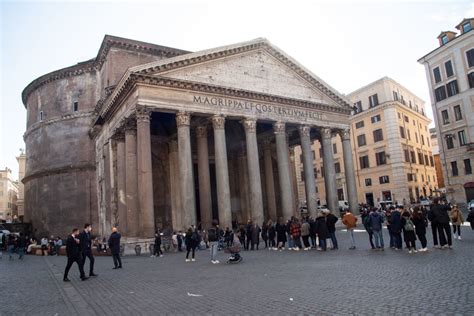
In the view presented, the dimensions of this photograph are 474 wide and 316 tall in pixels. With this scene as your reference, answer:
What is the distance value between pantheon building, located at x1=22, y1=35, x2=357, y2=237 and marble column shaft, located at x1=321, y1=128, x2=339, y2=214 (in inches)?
3.0

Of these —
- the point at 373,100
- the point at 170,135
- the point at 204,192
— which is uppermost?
the point at 373,100

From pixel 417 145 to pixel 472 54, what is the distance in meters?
14.3

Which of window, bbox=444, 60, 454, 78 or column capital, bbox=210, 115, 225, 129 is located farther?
window, bbox=444, 60, 454, 78

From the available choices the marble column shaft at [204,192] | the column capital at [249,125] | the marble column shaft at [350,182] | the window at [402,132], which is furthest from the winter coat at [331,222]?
the window at [402,132]

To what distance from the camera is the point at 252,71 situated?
79.6 feet

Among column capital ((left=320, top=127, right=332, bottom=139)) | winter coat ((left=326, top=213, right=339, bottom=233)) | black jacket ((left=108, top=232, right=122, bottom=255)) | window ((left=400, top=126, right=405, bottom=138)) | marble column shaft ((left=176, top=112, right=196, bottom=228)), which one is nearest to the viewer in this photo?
black jacket ((left=108, top=232, right=122, bottom=255))

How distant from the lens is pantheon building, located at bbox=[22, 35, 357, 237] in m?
20.3

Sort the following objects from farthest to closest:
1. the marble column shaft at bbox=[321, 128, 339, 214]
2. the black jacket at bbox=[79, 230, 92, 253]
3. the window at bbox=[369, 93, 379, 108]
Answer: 1. the window at bbox=[369, 93, 379, 108]
2. the marble column shaft at bbox=[321, 128, 339, 214]
3. the black jacket at bbox=[79, 230, 92, 253]

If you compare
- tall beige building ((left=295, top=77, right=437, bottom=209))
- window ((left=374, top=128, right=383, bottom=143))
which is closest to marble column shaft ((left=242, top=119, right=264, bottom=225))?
tall beige building ((left=295, top=77, right=437, bottom=209))

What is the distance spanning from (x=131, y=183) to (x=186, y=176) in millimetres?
3200

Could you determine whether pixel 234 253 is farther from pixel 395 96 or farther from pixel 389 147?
pixel 395 96

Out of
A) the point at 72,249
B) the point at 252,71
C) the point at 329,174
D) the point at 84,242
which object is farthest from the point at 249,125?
the point at 72,249

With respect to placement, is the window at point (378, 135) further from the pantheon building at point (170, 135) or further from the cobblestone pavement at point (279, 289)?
the cobblestone pavement at point (279, 289)

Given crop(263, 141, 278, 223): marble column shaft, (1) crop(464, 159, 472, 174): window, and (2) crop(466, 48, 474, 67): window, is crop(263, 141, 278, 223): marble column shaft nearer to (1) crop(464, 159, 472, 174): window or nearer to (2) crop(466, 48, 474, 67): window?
(1) crop(464, 159, 472, 174): window
